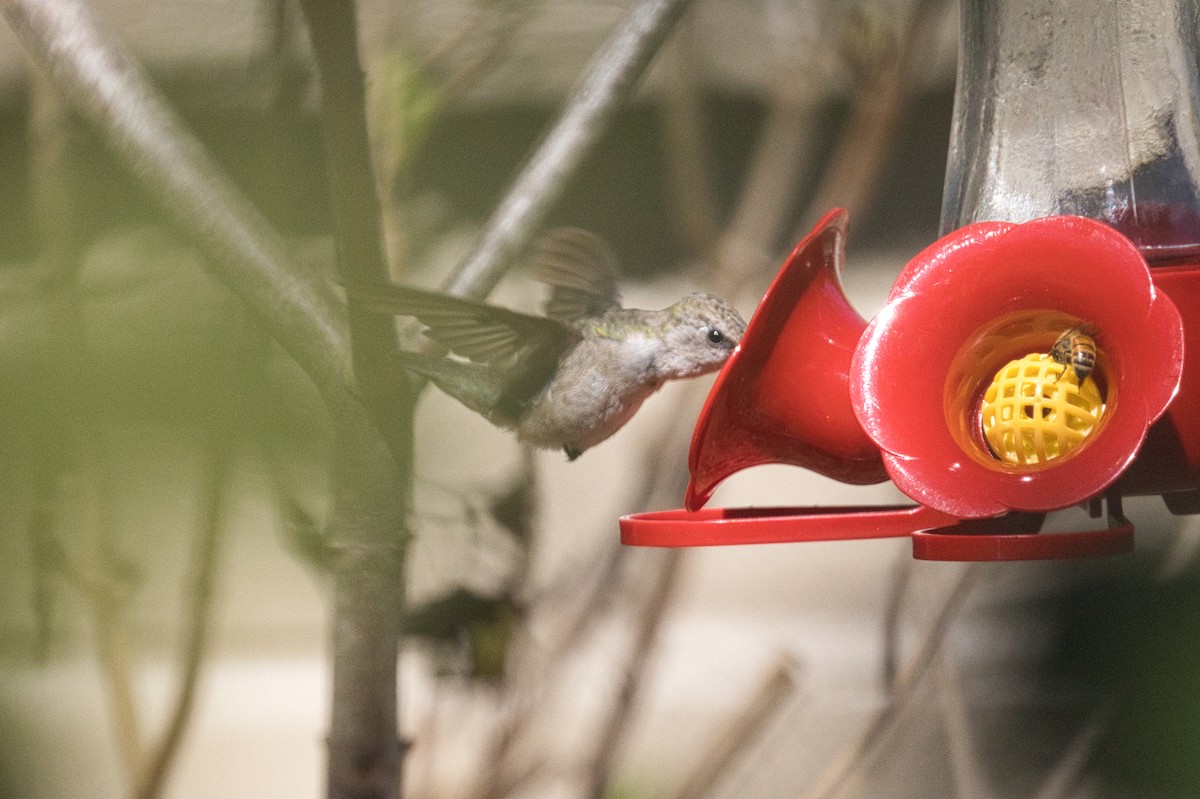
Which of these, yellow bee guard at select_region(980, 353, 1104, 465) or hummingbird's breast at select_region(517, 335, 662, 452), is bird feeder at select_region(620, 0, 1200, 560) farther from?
hummingbird's breast at select_region(517, 335, 662, 452)

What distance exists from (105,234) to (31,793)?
0.31m

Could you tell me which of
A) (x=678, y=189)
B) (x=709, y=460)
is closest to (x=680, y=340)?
(x=709, y=460)

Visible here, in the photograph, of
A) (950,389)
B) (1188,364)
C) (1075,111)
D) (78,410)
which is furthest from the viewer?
(1075,111)

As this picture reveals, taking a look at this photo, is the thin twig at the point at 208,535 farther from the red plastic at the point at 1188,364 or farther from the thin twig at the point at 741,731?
the thin twig at the point at 741,731

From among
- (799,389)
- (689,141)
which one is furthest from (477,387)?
(689,141)

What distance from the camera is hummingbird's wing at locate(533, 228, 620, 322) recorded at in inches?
80.9

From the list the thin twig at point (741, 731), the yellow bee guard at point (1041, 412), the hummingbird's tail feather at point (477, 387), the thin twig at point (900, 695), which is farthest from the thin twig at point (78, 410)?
the thin twig at point (900, 695)

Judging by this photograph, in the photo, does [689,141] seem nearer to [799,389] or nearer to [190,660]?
[799,389]

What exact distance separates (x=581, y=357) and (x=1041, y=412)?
36.8 inches

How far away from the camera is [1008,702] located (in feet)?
9.60

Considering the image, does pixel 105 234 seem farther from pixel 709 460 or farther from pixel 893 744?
pixel 893 744

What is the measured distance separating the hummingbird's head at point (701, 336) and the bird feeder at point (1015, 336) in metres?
0.41

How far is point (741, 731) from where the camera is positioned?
A: 2486 mm

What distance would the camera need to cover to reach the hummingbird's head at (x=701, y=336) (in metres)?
1.98
